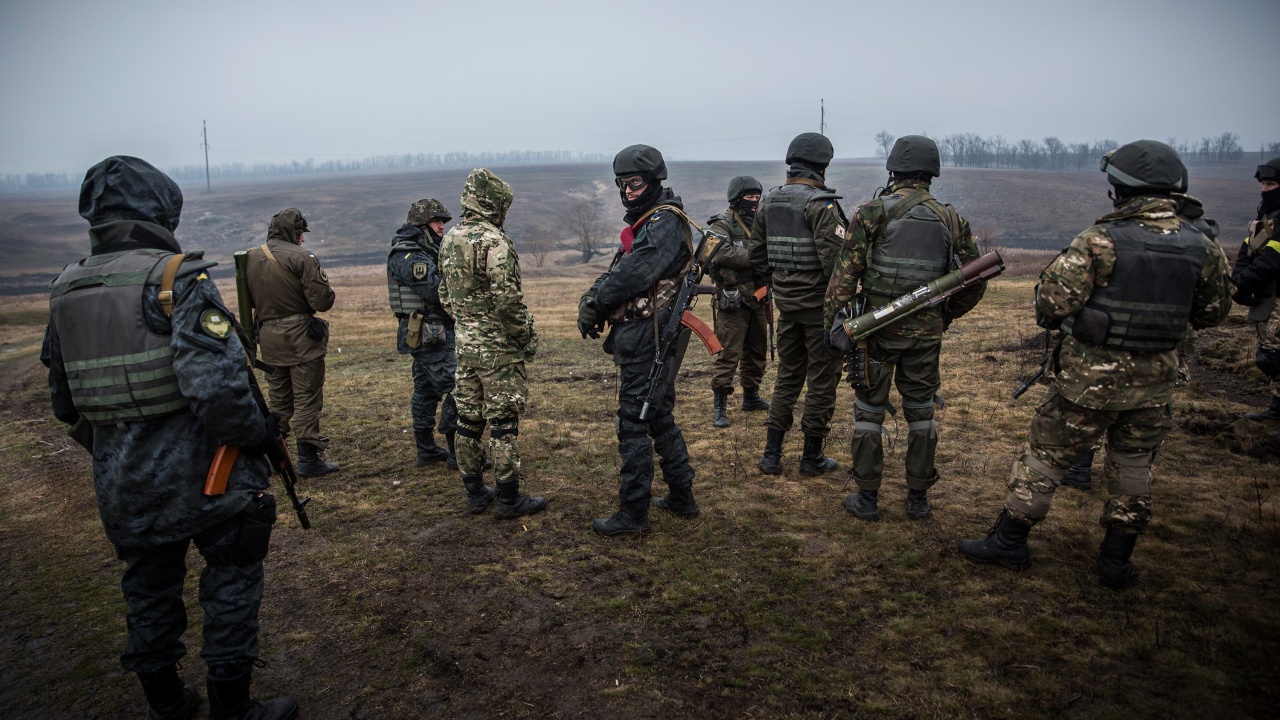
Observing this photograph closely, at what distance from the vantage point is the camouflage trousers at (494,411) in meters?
5.52

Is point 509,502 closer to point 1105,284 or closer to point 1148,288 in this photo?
point 1105,284

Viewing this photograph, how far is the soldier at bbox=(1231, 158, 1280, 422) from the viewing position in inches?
256

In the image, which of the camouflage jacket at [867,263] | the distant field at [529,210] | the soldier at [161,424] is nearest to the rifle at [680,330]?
the camouflage jacket at [867,263]

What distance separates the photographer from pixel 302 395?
6941mm

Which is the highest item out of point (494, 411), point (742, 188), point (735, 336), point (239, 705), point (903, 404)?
point (742, 188)

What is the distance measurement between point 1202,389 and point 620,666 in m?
8.12

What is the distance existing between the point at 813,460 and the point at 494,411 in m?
2.93

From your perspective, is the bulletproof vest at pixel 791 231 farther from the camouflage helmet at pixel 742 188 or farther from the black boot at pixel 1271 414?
the black boot at pixel 1271 414

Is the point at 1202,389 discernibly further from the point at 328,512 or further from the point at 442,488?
the point at 328,512

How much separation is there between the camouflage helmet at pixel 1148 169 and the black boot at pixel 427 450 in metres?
6.04

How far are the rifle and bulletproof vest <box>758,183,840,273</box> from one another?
51.7 inches

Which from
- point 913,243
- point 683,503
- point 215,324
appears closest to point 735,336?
point 683,503

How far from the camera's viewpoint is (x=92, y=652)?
4.07 metres

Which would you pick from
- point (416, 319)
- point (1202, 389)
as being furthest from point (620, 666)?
point (1202, 389)
